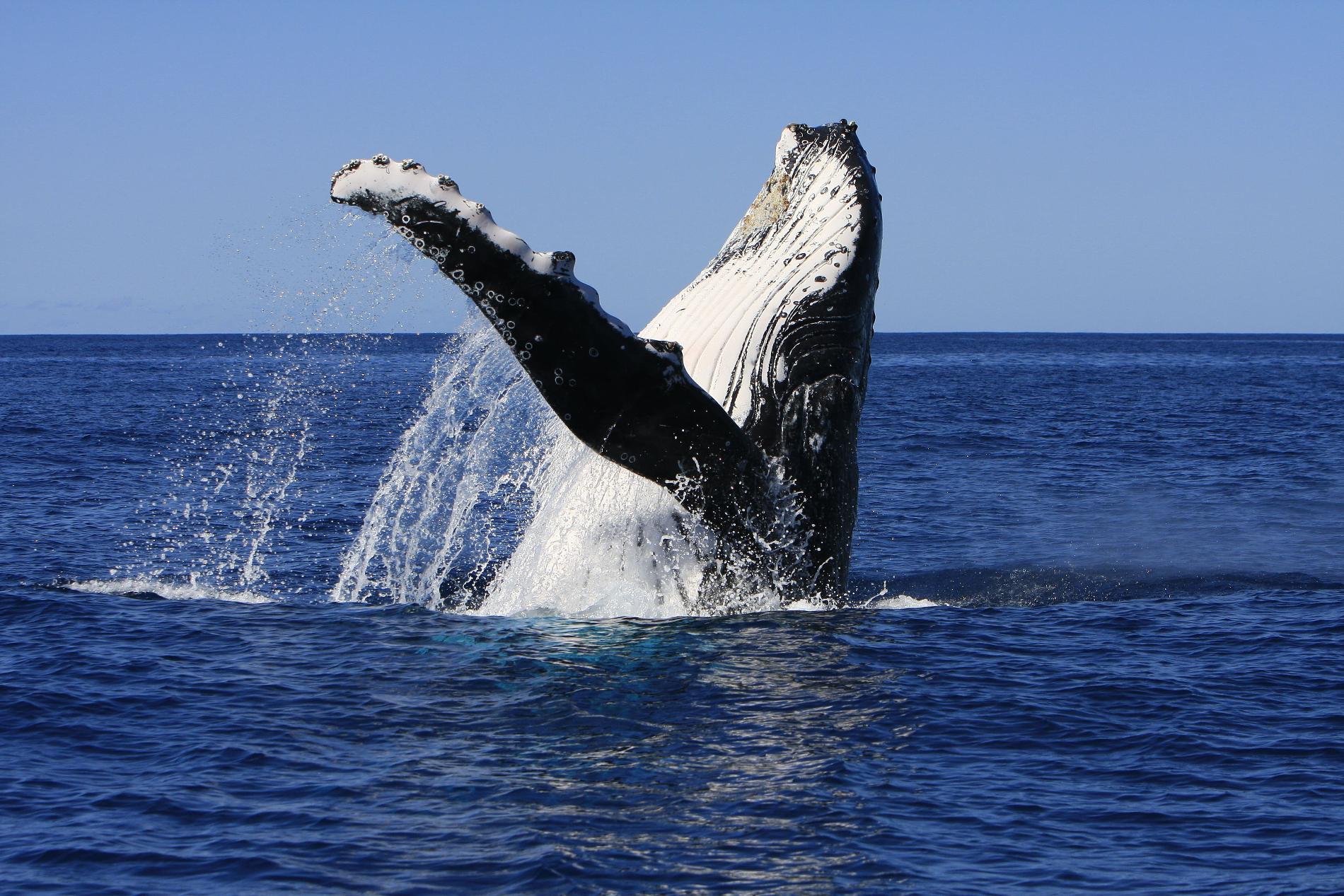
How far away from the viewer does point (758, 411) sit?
9445mm

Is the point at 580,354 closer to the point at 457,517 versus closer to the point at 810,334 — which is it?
the point at 810,334

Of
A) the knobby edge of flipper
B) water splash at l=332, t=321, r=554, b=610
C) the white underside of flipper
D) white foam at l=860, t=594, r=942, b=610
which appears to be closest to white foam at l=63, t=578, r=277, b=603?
water splash at l=332, t=321, r=554, b=610

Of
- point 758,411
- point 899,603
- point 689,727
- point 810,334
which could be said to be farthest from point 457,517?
point 689,727

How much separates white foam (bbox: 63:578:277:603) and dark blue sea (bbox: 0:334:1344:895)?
2.3 inches

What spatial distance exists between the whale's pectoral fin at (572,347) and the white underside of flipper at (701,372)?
735mm

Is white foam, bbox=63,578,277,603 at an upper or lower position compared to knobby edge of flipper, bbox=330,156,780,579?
lower

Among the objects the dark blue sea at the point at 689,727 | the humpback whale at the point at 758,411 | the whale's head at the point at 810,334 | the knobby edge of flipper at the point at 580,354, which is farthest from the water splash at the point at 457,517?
the whale's head at the point at 810,334

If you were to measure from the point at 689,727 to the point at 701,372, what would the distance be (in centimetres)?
275

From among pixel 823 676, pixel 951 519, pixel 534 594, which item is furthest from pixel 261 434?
pixel 823 676

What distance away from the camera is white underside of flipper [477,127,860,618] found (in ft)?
31.2

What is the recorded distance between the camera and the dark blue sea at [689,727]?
6141 millimetres

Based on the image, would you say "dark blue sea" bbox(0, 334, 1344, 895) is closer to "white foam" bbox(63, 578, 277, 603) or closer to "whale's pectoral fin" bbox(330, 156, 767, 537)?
"white foam" bbox(63, 578, 277, 603)

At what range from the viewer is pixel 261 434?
33750 mm

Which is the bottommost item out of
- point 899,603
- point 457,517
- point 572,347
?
point 899,603
